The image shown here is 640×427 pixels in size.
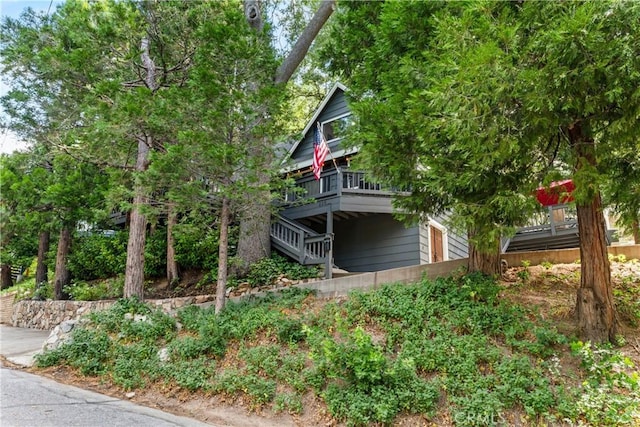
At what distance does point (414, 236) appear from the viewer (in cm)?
1070

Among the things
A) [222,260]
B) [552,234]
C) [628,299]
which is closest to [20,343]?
[222,260]

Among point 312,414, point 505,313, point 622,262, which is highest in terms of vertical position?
point 622,262

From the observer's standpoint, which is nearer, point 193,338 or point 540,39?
point 540,39

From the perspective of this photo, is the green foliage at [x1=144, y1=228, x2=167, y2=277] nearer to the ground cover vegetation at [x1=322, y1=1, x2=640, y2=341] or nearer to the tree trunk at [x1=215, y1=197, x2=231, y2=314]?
the tree trunk at [x1=215, y1=197, x2=231, y2=314]

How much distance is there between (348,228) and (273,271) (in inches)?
139

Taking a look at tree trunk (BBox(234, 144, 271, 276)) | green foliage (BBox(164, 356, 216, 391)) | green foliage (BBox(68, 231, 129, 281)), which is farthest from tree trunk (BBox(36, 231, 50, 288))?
green foliage (BBox(164, 356, 216, 391))

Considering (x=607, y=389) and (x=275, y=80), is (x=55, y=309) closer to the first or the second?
(x=275, y=80)

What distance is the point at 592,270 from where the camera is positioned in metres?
5.13

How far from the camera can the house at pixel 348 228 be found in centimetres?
1026

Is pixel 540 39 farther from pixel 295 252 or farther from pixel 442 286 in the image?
pixel 295 252

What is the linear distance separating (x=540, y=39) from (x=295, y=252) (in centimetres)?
757

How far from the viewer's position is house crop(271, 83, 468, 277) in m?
10.3

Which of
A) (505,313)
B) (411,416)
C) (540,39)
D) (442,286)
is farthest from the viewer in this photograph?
(442,286)

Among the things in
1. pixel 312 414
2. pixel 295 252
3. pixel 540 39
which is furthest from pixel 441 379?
pixel 295 252
